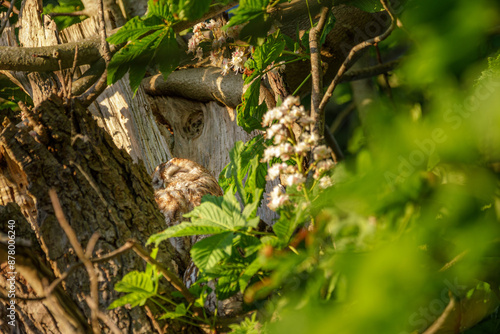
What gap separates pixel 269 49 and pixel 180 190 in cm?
108

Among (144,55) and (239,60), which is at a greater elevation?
(144,55)

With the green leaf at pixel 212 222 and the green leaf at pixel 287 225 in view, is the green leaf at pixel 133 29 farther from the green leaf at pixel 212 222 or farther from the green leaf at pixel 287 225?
the green leaf at pixel 287 225

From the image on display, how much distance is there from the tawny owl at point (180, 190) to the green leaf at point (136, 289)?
0.65 meters

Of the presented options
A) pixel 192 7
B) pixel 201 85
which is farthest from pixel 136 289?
pixel 201 85

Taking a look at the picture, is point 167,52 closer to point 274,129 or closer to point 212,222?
point 274,129

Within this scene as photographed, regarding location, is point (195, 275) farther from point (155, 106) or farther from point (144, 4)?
point (144, 4)

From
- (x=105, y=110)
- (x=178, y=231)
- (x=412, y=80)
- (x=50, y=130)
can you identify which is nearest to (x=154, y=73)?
(x=105, y=110)

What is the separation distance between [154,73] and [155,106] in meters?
0.34

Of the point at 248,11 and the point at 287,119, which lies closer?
the point at 287,119

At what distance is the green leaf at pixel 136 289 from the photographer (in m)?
1.15

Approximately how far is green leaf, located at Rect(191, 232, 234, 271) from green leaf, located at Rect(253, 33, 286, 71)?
77cm

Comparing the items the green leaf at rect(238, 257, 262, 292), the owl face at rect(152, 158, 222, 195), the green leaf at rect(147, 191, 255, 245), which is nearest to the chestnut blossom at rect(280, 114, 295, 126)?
the green leaf at rect(147, 191, 255, 245)

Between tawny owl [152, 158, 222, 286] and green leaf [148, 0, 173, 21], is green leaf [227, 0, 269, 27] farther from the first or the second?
tawny owl [152, 158, 222, 286]

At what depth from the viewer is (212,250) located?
1085 mm
